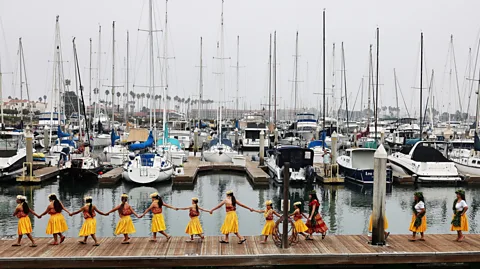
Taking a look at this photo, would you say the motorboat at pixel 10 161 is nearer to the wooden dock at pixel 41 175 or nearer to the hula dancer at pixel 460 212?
the wooden dock at pixel 41 175

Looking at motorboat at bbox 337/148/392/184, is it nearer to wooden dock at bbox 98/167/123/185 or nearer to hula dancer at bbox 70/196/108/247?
wooden dock at bbox 98/167/123/185

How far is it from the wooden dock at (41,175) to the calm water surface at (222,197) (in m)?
0.80

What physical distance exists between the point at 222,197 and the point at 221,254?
1595 centimetres

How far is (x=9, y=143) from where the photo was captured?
3781 cm

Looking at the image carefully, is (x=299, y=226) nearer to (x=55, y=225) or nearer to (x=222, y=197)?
(x=55, y=225)

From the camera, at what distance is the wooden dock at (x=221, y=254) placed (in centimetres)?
1323

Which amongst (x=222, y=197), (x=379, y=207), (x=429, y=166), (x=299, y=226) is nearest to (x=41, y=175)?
(x=222, y=197)

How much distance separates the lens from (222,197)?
1165 inches

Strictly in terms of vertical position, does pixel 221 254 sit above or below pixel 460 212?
below

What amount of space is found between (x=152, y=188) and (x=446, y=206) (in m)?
18.9

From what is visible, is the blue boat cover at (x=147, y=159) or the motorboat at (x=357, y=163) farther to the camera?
the motorboat at (x=357, y=163)

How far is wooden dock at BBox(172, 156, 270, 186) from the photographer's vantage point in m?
33.1

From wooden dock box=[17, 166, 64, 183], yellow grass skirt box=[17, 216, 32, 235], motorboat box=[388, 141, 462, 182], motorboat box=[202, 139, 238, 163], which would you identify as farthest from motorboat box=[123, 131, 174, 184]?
motorboat box=[388, 141, 462, 182]

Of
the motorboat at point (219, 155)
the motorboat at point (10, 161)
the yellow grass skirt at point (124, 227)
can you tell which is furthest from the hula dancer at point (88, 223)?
the motorboat at point (219, 155)
